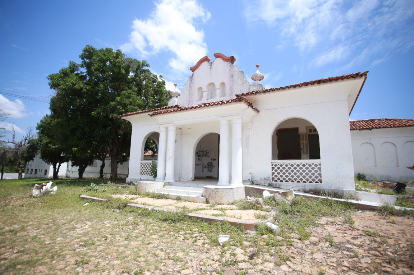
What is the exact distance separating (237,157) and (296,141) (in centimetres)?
470

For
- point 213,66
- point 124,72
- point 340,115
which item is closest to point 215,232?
point 340,115

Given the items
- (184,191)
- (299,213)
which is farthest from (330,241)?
(184,191)

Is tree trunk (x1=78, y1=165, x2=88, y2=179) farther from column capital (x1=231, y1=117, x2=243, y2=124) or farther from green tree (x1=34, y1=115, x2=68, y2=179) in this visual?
column capital (x1=231, y1=117, x2=243, y2=124)

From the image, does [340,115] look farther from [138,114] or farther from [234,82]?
[138,114]

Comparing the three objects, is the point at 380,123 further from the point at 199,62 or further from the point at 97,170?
the point at 97,170

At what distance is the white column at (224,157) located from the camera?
7.77m

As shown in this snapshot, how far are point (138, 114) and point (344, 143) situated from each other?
9.81 m

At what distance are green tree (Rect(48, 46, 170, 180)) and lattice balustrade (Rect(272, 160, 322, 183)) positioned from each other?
868 centimetres

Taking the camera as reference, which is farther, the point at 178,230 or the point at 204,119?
the point at 204,119

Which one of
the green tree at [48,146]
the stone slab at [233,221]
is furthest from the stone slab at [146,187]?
the green tree at [48,146]

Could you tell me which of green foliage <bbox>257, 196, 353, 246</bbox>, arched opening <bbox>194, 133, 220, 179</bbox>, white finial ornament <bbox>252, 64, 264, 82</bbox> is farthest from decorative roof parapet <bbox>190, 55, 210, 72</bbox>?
green foliage <bbox>257, 196, 353, 246</bbox>

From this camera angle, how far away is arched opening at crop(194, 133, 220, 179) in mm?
12719

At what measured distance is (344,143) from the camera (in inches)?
282

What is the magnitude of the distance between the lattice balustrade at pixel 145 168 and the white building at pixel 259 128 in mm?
56
